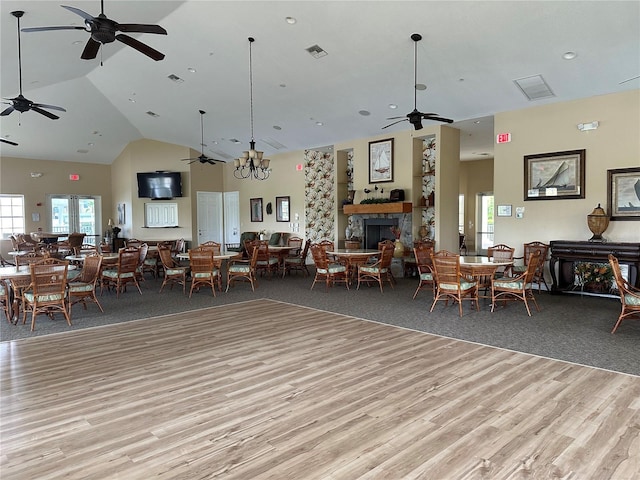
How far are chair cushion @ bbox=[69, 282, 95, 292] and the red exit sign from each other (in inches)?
298

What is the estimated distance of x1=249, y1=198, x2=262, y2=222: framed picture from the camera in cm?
1394

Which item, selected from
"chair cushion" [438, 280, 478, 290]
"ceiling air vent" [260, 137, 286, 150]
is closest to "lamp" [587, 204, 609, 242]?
"chair cushion" [438, 280, 478, 290]

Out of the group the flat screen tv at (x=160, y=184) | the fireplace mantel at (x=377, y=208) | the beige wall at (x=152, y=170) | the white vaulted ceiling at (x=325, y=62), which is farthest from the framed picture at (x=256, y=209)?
the fireplace mantel at (x=377, y=208)

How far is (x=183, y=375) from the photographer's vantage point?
3777mm

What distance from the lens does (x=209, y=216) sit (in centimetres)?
1483

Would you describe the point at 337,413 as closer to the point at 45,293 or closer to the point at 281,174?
the point at 45,293

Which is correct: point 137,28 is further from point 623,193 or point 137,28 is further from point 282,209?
point 282,209

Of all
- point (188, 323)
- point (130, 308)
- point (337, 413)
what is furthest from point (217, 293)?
point (337, 413)

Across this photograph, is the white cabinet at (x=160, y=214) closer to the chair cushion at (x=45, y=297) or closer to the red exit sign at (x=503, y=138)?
the chair cushion at (x=45, y=297)

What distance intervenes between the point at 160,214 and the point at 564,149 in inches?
Result: 464

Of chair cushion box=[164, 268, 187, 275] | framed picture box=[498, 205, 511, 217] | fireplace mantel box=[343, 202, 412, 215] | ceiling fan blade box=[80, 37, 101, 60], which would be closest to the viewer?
ceiling fan blade box=[80, 37, 101, 60]

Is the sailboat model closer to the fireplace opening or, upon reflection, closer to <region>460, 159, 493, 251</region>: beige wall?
the fireplace opening

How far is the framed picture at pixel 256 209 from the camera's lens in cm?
1394

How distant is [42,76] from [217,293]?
227 inches
